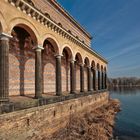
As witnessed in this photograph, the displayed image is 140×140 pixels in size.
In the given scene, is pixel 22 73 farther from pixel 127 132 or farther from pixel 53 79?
pixel 127 132

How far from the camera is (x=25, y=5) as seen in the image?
32.6ft

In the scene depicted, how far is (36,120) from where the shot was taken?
380 inches

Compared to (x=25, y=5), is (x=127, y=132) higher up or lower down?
lower down

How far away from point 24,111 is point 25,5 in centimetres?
571

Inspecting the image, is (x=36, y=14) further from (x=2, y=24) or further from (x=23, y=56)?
(x=23, y=56)

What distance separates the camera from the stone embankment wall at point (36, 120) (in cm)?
778

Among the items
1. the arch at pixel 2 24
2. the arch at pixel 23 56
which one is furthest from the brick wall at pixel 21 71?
the arch at pixel 2 24

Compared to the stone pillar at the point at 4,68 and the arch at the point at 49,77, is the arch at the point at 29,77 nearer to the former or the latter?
the arch at the point at 49,77

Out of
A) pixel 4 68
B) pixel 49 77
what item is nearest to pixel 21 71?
pixel 49 77

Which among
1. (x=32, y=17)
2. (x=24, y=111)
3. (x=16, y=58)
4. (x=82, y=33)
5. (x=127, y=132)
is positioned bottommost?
(x=127, y=132)

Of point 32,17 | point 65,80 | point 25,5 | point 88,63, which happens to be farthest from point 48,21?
point 88,63

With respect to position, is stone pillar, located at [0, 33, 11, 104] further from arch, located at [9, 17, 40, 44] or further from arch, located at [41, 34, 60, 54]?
arch, located at [41, 34, 60, 54]

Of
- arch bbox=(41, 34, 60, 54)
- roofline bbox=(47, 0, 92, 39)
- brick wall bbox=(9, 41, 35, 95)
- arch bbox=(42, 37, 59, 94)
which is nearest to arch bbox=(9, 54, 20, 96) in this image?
brick wall bbox=(9, 41, 35, 95)

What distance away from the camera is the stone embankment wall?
778cm
